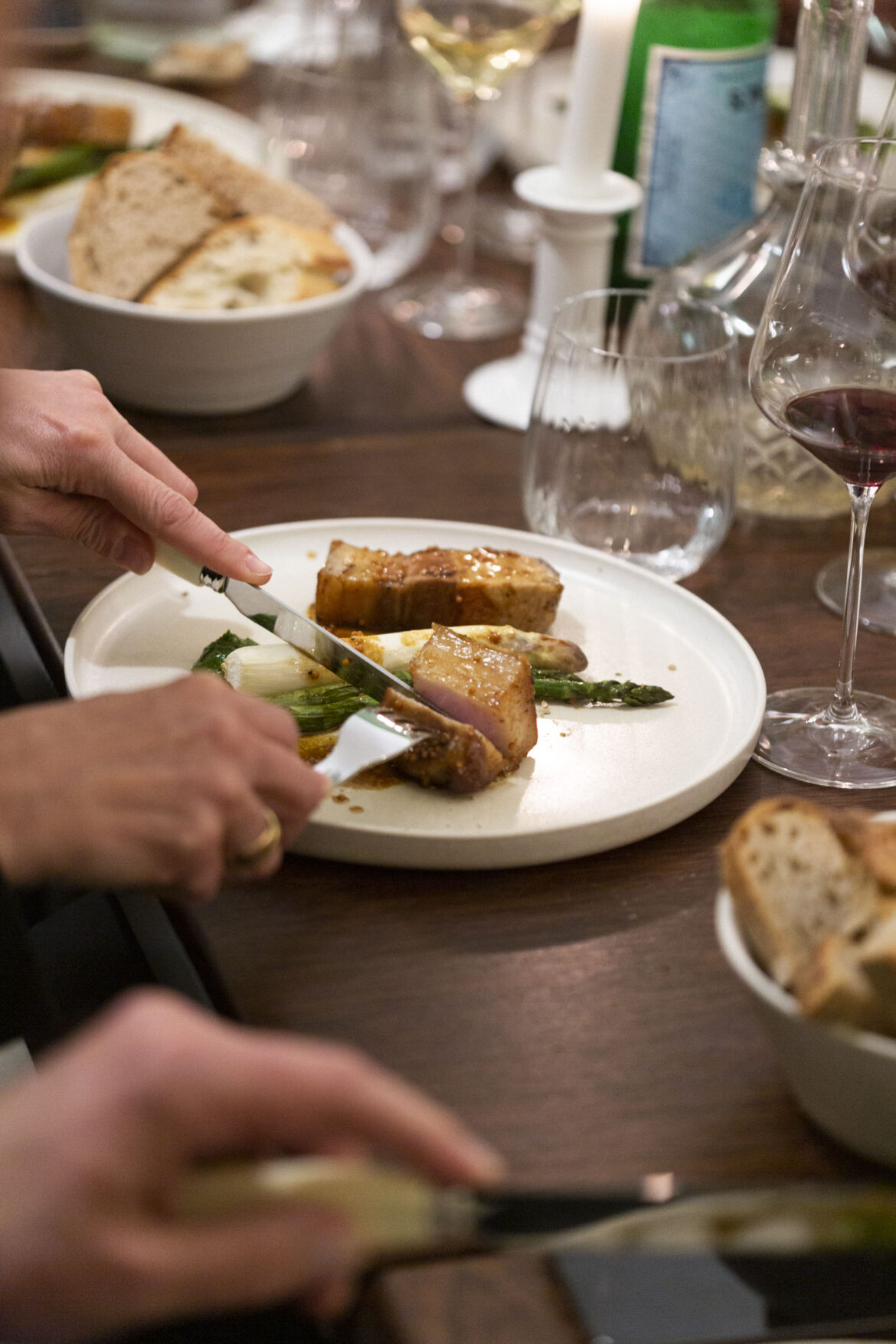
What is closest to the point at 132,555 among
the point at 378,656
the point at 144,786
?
the point at 378,656

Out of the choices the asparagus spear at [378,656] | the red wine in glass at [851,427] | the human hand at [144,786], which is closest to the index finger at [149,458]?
the asparagus spear at [378,656]

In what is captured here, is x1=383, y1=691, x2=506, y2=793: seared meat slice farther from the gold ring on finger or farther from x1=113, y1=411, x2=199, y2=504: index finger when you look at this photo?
x1=113, y1=411, x2=199, y2=504: index finger

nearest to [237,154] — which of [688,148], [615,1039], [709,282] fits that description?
[688,148]

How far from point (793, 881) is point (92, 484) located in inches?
30.3

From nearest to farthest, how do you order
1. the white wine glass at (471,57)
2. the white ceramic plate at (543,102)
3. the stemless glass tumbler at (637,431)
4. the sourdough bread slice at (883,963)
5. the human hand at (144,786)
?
the sourdough bread slice at (883,963)
the human hand at (144,786)
the stemless glass tumbler at (637,431)
the white wine glass at (471,57)
the white ceramic plate at (543,102)

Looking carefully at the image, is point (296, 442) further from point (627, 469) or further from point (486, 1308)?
point (486, 1308)

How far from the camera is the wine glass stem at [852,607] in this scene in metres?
1.21

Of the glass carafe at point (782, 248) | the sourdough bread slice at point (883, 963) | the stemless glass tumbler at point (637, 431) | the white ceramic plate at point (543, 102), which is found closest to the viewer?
the sourdough bread slice at point (883, 963)

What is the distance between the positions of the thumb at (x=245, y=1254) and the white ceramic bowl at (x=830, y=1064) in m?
0.27

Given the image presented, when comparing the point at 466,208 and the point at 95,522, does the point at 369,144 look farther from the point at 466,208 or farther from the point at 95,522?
the point at 95,522

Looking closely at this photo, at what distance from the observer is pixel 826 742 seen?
1.23 meters

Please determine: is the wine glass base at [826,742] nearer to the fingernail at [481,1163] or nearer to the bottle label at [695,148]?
the fingernail at [481,1163]

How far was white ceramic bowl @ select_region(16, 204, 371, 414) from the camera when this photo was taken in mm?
1797

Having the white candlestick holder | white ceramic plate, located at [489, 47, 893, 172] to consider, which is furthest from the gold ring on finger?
white ceramic plate, located at [489, 47, 893, 172]
